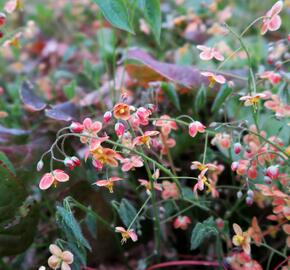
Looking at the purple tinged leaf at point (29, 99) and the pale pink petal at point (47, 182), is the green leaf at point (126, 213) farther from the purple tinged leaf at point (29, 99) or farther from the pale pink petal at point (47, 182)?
the purple tinged leaf at point (29, 99)

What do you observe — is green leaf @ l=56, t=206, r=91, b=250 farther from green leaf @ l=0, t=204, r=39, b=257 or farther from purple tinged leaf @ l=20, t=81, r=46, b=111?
purple tinged leaf @ l=20, t=81, r=46, b=111

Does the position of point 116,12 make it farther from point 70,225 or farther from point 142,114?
point 70,225

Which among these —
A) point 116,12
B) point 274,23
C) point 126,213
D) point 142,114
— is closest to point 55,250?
point 126,213

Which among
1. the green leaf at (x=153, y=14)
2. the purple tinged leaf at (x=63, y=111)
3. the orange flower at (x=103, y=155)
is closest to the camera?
the orange flower at (x=103, y=155)

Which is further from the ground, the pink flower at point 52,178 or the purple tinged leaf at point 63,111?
the pink flower at point 52,178

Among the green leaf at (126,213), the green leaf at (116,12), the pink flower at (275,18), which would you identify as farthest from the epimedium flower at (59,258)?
the pink flower at (275,18)

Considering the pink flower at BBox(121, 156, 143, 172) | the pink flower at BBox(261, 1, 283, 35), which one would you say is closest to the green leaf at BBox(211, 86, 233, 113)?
the pink flower at BBox(261, 1, 283, 35)
